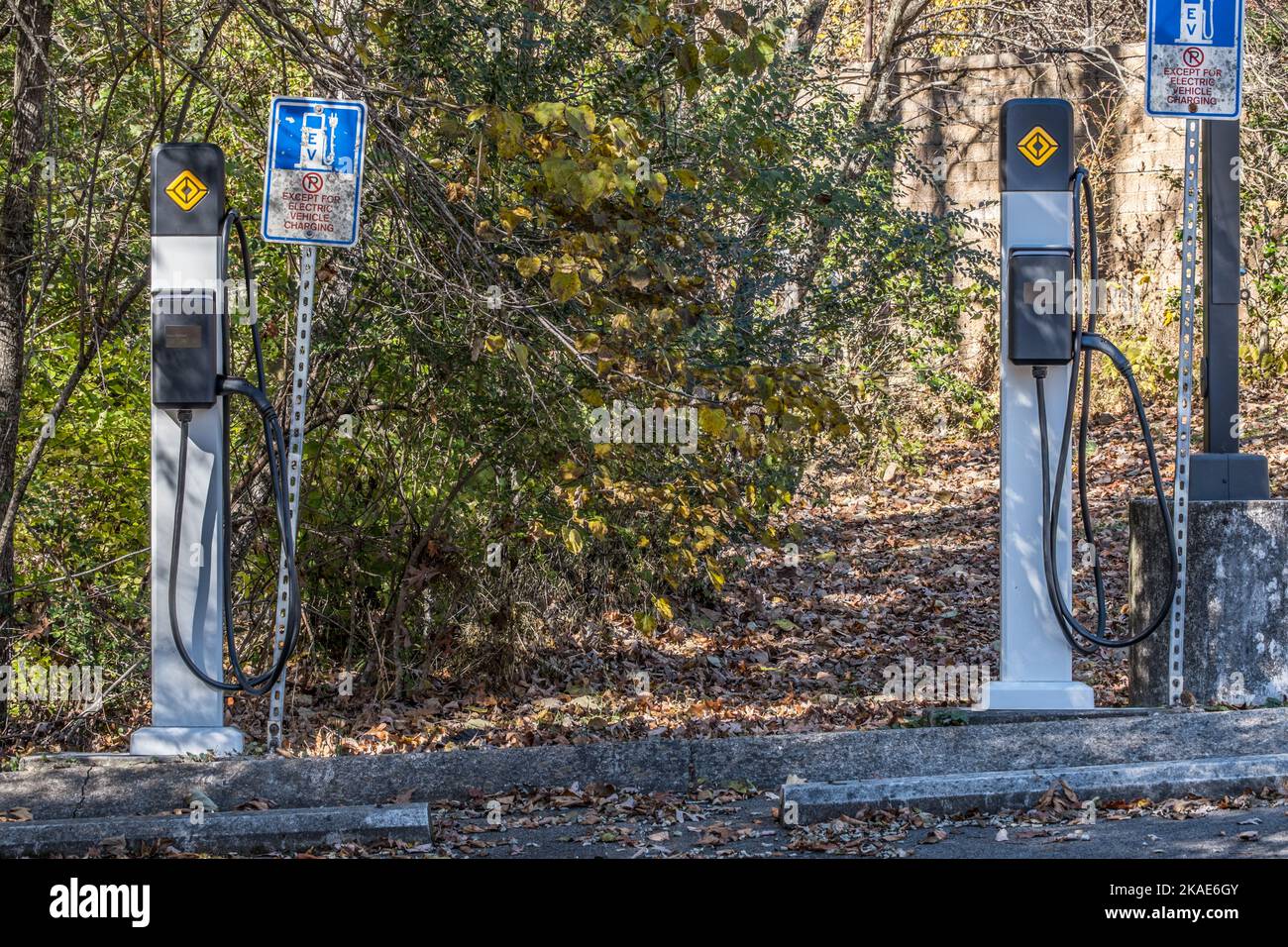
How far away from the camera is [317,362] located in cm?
761

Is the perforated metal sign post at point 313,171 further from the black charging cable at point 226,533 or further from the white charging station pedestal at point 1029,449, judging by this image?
the white charging station pedestal at point 1029,449

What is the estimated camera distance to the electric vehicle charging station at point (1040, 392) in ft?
18.8

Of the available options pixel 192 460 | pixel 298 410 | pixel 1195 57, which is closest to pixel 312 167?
pixel 298 410

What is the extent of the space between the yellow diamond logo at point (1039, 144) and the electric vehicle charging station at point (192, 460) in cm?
337

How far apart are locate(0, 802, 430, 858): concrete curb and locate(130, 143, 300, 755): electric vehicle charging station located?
855 millimetres

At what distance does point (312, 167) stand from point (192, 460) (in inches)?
52.1

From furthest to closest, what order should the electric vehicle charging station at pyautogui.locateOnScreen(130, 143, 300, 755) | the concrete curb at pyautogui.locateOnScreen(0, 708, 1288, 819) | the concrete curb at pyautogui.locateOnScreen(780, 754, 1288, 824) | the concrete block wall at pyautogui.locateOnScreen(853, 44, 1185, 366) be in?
the concrete block wall at pyautogui.locateOnScreen(853, 44, 1185, 366) < the electric vehicle charging station at pyautogui.locateOnScreen(130, 143, 300, 755) < the concrete curb at pyautogui.locateOnScreen(0, 708, 1288, 819) < the concrete curb at pyautogui.locateOnScreen(780, 754, 1288, 824)

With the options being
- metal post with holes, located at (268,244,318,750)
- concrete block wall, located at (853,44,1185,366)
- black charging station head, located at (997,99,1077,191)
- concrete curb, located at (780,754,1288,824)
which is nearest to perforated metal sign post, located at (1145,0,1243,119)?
black charging station head, located at (997,99,1077,191)

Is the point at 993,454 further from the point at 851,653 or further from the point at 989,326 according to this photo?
the point at 851,653

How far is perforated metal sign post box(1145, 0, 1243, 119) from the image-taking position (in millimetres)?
5688

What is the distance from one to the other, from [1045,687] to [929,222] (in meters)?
5.04

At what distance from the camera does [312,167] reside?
570 centimetres

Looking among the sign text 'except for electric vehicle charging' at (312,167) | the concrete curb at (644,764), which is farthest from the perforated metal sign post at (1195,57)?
the sign text 'except for electric vehicle charging' at (312,167)

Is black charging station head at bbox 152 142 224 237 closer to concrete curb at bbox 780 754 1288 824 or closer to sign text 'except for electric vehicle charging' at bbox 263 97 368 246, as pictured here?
sign text 'except for electric vehicle charging' at bbox 263 97 368 246
